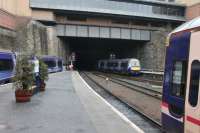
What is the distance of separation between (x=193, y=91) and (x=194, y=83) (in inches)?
5.5

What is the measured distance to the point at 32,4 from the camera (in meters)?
67.9

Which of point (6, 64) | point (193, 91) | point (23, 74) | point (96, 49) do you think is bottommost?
point (6, 64)

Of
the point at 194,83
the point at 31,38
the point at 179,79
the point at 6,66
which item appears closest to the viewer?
the point at 194,83

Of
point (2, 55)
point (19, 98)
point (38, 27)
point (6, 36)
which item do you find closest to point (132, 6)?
point (38, 27)

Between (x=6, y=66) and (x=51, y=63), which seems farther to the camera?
(x=51, y=63)

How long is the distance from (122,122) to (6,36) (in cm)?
3996

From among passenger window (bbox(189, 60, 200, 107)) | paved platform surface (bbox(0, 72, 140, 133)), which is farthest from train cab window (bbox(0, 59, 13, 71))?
passenger window (bbox(189, 60, 200, 107))

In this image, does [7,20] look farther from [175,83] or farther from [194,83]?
[194,83]

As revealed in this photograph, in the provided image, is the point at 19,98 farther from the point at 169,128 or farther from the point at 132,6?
the point at 132,6

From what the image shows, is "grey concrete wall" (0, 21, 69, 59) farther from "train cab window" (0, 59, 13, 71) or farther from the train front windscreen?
"train cab window" (0, 59, 13, 71)

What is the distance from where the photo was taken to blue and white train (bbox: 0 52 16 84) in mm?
31203

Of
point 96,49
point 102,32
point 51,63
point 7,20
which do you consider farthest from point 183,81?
point 96,49

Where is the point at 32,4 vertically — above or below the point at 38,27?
above

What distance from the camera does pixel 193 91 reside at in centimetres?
692
